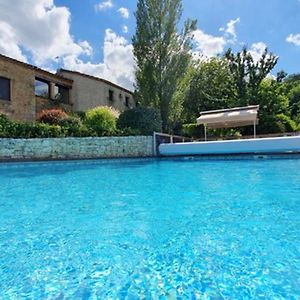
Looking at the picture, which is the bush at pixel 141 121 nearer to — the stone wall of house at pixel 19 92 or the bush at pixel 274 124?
the stone wall of house at pixel 19 92

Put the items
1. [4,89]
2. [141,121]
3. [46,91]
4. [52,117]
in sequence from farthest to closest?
[46,91]
[4,89]
[141,121]
[52,117]

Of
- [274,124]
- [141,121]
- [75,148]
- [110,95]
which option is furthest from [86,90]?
[274,124]

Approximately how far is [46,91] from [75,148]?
1016 cm

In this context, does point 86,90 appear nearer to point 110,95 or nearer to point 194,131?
point 110,95

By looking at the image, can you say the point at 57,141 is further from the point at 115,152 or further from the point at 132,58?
the point at 132,58

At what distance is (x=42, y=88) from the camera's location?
69.2ft

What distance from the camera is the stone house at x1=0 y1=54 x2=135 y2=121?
16.6m

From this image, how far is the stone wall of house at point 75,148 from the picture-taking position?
472 inches

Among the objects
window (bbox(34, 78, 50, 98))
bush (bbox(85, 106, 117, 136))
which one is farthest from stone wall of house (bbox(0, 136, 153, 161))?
window (bbox(34, 78, 50, 98))

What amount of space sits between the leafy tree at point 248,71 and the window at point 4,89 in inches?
648

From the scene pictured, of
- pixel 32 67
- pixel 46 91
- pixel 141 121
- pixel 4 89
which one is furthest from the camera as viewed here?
pixel 46 91

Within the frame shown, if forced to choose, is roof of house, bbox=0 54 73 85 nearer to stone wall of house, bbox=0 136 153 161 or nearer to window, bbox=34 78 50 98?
window, bbox=34 78 50 98

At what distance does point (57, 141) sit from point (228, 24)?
45.1 ft

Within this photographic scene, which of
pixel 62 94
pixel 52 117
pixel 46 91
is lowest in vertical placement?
pixel 52 117
